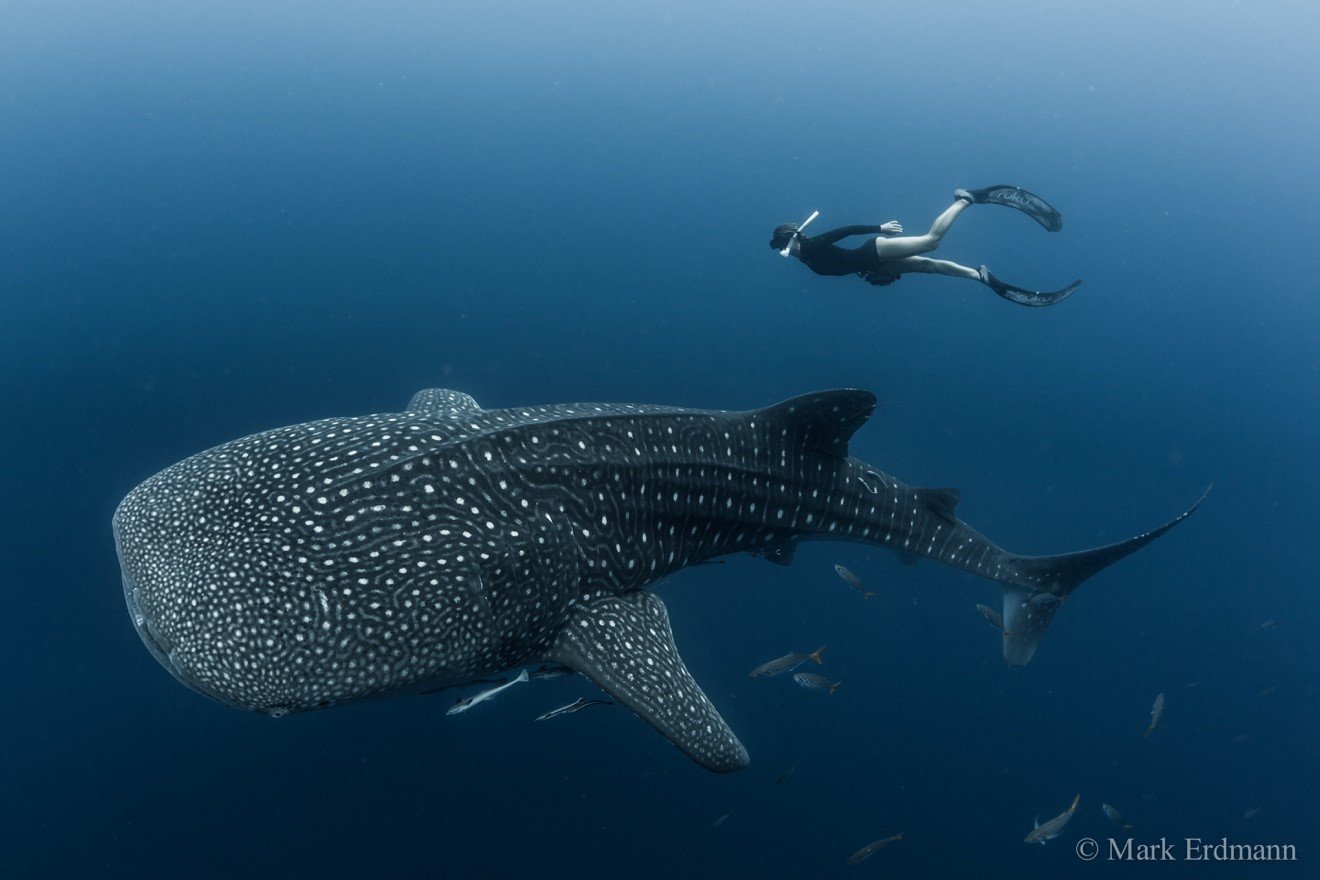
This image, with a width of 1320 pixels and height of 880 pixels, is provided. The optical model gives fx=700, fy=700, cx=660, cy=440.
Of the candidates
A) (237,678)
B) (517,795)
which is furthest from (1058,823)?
(237,678)

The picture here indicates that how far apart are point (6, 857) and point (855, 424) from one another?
461 inches

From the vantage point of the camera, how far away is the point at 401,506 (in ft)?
14.4

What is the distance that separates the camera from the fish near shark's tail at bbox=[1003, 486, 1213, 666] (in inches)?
297

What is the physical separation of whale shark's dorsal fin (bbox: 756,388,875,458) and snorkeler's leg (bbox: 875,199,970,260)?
524 cm

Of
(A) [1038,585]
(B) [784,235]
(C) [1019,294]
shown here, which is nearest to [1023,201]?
(C) [1019,294]

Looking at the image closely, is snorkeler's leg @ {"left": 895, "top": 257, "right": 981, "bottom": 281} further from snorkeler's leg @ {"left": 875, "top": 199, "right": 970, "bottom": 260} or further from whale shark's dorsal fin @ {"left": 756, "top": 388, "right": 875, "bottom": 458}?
whale shark's dorsal fin @ {"left": 756, "top": 388, "right": 875, "bottom": 458}

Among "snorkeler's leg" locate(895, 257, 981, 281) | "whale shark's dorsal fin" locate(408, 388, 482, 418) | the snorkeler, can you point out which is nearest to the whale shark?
"whale shark's dorsal fin" locate(408, 388, 482, 418)

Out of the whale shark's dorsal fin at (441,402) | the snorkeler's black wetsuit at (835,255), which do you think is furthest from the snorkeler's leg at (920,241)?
the whale shark's dorsal fin at (441,402)

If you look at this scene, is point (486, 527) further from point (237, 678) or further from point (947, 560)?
point (947, 560)

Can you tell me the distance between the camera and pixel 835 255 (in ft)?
35.1

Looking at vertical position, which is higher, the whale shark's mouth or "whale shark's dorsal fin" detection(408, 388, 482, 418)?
"whale shark's dorsal fin" detection(408, 388, 482, 418)

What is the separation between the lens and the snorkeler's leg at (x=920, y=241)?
408 inches

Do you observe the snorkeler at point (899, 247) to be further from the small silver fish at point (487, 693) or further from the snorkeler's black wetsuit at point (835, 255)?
the small silver fish at point (487, 693)

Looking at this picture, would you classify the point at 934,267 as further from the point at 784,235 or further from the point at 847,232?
the point at 784,235
